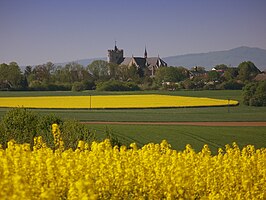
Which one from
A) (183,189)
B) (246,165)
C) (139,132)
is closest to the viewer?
(183,189)

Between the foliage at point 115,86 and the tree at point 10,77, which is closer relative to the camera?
the foliage at point 115,86

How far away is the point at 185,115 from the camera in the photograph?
52.7 m

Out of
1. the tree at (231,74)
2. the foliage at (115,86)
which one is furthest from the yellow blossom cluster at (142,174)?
the tree at (231,74)

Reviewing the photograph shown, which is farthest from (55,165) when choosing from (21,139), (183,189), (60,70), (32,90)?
(60,70)

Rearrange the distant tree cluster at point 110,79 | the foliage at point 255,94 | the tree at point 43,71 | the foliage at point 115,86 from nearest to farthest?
1. the foliage at point 255,94
2. the foliage at point 115,86
3. the distant tree cluster at point 110,79
4. the tree at point 43,71

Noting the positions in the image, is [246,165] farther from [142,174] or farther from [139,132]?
[139,132]

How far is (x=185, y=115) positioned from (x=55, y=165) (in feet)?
143

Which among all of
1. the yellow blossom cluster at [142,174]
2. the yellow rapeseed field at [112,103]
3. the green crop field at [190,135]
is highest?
the yellow blossom cluster at [142,174]

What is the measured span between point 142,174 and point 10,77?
102209mm

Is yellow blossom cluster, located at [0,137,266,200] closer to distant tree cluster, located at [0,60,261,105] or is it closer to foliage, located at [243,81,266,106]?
foliage, located at [243,81,266,106]

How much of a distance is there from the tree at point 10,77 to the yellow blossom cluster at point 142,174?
9659 centimetres

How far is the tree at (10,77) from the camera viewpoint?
348 ft

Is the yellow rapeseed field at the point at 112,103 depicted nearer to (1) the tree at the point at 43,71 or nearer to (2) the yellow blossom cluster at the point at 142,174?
(2) the yellow blossom cluster at the point at 142,174

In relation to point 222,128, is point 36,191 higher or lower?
higher
